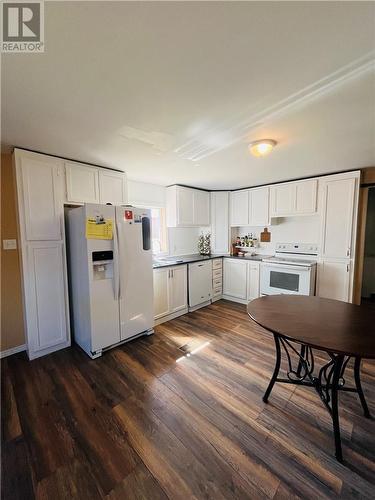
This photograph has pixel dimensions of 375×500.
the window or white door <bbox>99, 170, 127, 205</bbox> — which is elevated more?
white door <bbox>99, 170, 127, 205</bbox>

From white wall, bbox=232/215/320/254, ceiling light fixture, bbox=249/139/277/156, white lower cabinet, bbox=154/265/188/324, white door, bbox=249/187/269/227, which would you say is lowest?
white lower cabinet, bbox=154/265/188/324

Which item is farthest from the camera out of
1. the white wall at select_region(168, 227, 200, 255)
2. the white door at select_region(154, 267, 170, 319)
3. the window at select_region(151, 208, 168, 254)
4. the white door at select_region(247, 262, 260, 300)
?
the white wall at select_region(168, 227, 200, 255)

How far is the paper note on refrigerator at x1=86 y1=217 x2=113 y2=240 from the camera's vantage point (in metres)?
2.22

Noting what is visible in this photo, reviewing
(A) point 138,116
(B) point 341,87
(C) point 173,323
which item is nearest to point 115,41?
(A) point 138,116

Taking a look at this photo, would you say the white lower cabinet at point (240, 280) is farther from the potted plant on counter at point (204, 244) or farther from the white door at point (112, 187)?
the white door at point (112, 187)

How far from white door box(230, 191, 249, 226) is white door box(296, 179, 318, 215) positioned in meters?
0.93

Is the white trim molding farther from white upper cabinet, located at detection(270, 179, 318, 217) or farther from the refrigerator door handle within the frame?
white upper cabinet, located at detection(270, 179, 318, 217)

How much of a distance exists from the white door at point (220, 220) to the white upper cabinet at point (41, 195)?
2900 millimetres

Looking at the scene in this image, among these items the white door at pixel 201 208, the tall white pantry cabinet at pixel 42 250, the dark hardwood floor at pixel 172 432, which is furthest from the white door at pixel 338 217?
the tall white pantry cabinet at pixel 42 250

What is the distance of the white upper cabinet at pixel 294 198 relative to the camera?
11.0 feet

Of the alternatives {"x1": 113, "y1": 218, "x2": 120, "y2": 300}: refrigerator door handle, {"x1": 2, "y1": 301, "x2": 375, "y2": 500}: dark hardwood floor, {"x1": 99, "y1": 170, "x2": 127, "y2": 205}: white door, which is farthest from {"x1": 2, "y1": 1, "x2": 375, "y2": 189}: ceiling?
{"x1": 2, "y1": 301, "x2": 375, "y2": 500}: dark hardwood floor

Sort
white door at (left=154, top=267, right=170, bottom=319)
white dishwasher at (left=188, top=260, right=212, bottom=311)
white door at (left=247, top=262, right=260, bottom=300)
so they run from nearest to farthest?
white door at (left=154, top=267, right=170, bottom=319) < white dishwasher at (left=188, top=260, right=212, bottom=311) < white door at (left=247, top=262, right=260, bottom=300)

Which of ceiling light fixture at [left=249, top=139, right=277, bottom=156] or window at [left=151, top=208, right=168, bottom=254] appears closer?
ceiling light fixture at [left=249, top=139, right=277, bottom=156]

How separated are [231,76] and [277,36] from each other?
0.96 feet
